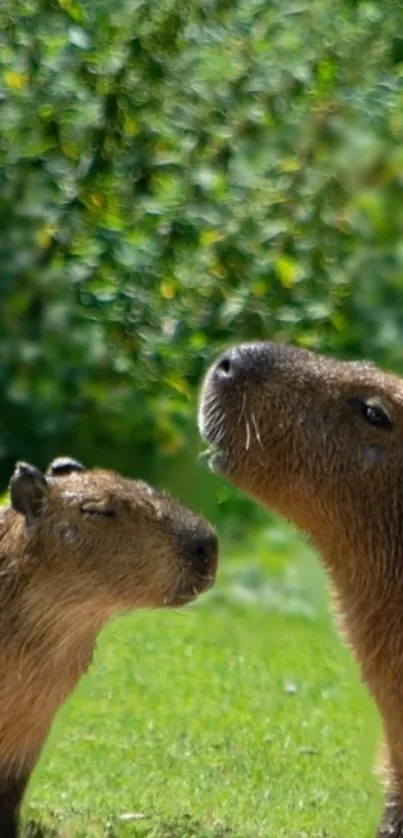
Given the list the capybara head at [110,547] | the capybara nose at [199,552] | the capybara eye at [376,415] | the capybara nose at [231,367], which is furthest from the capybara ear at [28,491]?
the capybara eye at [376,415]

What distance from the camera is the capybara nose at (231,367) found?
6348mm

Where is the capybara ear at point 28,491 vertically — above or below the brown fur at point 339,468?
below

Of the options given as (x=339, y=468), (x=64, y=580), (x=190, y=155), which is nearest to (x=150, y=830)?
(x=64, y=580)

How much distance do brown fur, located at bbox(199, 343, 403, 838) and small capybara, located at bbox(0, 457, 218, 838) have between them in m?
0.22

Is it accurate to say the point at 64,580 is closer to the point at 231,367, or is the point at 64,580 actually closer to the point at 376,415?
the point at 231,367

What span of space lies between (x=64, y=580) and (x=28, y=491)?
236mm

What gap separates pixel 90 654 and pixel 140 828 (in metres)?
0.65

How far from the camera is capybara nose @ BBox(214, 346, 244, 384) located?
635 centimetres

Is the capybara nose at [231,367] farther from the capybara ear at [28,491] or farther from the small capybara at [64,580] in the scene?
the capybara ear at [28,491]

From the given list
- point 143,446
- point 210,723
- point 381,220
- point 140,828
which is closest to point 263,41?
point 210,723

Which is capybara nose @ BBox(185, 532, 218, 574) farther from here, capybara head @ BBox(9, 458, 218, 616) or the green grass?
the green grass

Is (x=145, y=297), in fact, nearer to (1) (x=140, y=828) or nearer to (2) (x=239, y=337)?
(2) (x=239, y=337)

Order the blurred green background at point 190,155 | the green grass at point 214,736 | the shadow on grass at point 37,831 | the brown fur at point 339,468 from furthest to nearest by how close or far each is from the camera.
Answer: the blurred green background at point 190,155
the green grass at point 214,736
the shadow on grass at point 37,831
the brown fur at point 339,468

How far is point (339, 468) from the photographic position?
6.30 m
